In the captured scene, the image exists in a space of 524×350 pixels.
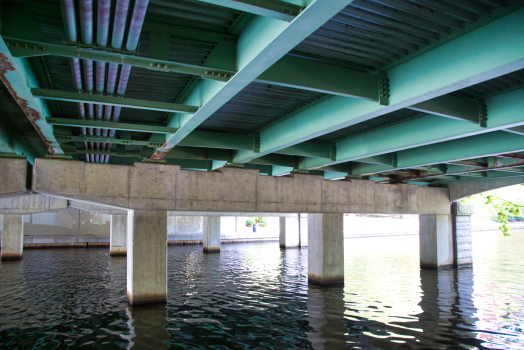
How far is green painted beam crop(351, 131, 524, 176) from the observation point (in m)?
11.2

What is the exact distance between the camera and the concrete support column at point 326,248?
17.9 m

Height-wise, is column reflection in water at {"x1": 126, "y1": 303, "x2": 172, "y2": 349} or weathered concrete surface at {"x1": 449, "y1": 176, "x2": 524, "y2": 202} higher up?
weathered concrete surface at {"x1": 449, "y1": 176, "x2": 524, "y2": 202}

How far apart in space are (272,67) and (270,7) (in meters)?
2.50

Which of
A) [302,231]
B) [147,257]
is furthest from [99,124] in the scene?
[302,231]

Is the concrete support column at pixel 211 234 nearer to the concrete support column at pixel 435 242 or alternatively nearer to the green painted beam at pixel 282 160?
the concrete support column at pixel 435 242

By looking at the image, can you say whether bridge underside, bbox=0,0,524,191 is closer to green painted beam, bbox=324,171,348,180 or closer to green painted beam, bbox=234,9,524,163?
green painted beam, bbox=234,9,524,163

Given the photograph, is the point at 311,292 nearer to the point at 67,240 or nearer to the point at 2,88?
the point at 2,88

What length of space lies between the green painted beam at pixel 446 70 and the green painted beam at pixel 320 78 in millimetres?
497

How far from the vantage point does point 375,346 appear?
9.62m

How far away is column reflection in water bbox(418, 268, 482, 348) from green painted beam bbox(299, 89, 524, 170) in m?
5.55

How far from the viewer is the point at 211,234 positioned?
118ft

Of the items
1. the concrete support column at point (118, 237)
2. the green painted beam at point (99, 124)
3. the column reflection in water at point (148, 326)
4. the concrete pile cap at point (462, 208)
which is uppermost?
the green painted beam at point (99, 124)

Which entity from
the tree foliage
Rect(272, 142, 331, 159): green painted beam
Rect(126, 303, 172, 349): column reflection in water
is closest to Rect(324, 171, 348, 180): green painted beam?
Rect(272, 142, 331, 159): green painted beam

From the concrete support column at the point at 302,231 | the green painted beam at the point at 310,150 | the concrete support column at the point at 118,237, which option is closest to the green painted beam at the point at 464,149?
the green painted beam at the point at 310,150
